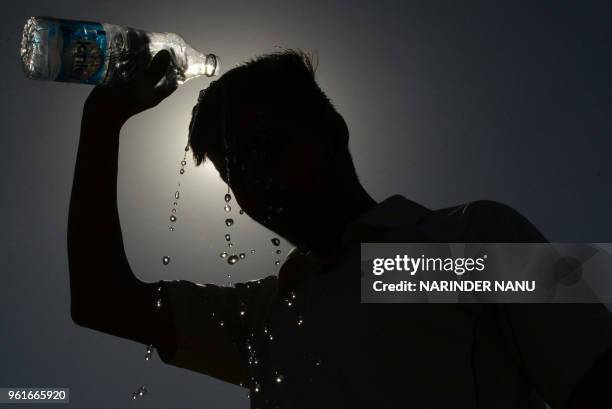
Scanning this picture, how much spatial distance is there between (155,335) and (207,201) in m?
2.44

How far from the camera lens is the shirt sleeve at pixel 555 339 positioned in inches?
44.6

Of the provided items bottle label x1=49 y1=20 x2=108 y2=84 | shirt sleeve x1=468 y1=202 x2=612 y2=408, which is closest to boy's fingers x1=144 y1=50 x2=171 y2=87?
bottle label x1=49 y1=20 x2=108 y2=84

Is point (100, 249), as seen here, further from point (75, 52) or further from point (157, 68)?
point (75, 52)

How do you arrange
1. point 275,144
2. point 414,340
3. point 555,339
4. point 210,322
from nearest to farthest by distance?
point 555,339
point 414,340
point 275,144
point 210,322

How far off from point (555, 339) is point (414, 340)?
12.2 inches

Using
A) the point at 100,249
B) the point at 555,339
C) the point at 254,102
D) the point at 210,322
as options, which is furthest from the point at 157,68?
the point at 555,339

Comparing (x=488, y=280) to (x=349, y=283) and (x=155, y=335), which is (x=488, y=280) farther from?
(x=155, y=335)

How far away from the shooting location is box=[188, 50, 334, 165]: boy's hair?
5.59 feet

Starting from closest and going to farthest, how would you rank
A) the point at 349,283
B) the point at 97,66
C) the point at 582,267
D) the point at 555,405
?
the point at 555,405 < the point at 582,267 < the point at 349,283 < the point at 97,66

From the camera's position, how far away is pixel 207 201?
4.14m

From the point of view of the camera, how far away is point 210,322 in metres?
1.79

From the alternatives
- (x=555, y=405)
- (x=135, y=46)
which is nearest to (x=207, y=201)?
(x=135, y=46)

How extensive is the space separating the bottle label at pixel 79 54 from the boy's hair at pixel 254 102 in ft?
1.79

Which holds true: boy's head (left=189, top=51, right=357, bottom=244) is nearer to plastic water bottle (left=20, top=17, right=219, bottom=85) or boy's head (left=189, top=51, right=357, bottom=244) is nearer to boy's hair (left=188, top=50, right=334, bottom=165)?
boy's hair (left=188, top=50, right=334, bottom=165)
